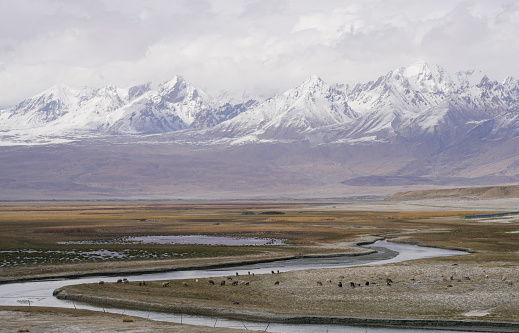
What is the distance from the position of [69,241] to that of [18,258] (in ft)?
72.5

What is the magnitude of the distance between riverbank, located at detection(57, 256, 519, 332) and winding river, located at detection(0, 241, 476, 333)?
789 millimetres

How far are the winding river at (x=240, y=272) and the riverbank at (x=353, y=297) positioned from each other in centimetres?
79

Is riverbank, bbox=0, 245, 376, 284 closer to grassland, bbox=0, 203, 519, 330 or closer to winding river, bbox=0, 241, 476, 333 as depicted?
grassland, bbox=0, 203, 519, 330

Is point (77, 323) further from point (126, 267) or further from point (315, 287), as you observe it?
point (126, 267)

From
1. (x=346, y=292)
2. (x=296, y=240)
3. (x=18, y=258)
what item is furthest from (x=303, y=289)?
(x=296, y=240)

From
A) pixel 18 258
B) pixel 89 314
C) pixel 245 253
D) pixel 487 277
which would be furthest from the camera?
pixel 245 253

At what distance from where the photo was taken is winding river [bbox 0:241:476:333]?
115 ft

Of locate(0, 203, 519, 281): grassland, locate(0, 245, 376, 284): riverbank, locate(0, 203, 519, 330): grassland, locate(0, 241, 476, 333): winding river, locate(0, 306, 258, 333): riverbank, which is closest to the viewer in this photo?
locate(0, 306, 258, 333): riverbank

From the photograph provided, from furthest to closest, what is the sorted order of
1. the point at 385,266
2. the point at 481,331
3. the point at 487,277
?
the point at 385,266 < the point at 487,277 < the point at 481,331

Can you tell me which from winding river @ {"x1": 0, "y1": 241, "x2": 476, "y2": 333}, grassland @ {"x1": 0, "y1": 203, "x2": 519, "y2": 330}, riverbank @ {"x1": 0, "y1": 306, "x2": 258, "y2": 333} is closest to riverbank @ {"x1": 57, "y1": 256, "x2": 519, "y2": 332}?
grassland @ {"x1": 0, "y1": 203, "x2": 519, "y2": 330}

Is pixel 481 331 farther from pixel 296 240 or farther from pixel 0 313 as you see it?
pixel 296 240

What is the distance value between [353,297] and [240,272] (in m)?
15.3

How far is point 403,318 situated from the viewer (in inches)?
1382

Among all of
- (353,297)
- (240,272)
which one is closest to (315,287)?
(353,297)
